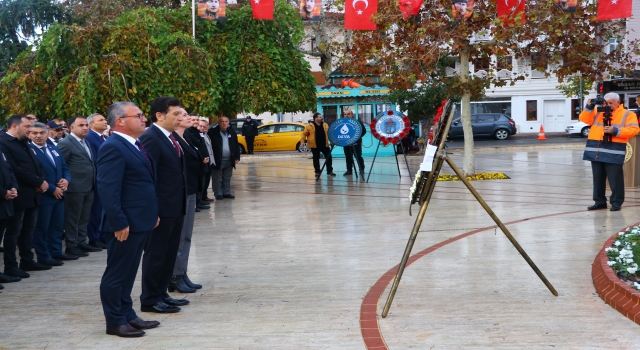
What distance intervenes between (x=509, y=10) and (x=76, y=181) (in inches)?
401

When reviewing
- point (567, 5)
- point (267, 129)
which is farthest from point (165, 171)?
point (267, 129)

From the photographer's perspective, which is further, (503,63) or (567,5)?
(503,63)

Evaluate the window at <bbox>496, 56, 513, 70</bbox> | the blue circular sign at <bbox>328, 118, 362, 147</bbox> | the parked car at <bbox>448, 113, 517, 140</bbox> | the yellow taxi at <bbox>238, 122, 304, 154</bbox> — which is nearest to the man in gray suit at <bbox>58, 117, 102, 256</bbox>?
the blue circular sign at <bbox>328, 118, 362, 147</bbox>

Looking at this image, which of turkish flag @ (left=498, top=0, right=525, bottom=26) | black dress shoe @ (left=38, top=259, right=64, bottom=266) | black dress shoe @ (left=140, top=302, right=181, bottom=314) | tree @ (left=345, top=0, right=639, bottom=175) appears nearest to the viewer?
black dress shoe @ (left=140, top=302, right=181, bottom=314)

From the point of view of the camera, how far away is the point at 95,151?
34.7 ft

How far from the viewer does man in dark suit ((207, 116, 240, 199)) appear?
1649 cm

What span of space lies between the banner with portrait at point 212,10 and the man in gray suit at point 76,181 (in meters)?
7.68

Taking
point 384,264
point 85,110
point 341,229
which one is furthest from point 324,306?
point 85,110

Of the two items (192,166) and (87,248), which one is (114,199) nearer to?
(192,166)

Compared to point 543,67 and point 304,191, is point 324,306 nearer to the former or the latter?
point 304,191

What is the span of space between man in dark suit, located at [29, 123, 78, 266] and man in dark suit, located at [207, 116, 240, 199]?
6.63 metres

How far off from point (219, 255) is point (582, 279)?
14.0 feet

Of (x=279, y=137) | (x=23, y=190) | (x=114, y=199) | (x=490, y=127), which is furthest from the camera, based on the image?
(x=490, y=127)

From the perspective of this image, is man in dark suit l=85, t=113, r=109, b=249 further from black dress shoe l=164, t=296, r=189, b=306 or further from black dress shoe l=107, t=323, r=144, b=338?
black dress shoe l=107, t=323, r=144, b=338
